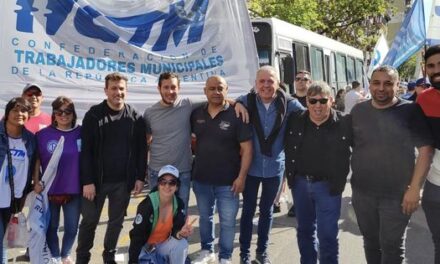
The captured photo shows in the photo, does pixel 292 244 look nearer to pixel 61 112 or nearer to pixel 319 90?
pixel 319 90

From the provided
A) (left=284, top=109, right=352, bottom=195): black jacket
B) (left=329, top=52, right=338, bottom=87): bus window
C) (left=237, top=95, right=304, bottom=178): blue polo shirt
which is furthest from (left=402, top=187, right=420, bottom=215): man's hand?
(left=329, top=52, right=338, bottom=87): bus window

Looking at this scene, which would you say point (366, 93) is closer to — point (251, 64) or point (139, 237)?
point (251, 64)

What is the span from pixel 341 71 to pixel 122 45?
1345cm

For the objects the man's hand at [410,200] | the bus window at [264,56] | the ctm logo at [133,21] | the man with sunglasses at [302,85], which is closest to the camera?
the man's hand at [410,200]

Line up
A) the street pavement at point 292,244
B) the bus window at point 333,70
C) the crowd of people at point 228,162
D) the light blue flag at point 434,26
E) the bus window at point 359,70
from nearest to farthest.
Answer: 1. the crowd of people at point 228,162
2. the street pavement at point 292,244
3. the light blue flag at point 434,26
4. the bus window at point 333,70
5. the bus window at point 359,70

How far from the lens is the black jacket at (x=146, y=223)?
4.06m

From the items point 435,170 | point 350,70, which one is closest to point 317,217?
point 435,170

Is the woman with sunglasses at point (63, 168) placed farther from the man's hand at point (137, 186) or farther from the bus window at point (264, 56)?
the bus window at point (264, 56)

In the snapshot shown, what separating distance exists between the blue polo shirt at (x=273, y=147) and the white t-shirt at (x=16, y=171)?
184cm

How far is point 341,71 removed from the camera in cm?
1688

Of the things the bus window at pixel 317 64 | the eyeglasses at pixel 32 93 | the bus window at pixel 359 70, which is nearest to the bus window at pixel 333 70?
the bus window at pixel 317 64

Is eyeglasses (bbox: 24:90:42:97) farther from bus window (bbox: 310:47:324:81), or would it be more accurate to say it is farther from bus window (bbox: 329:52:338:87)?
bus window (bbox: 329:52:338:87)

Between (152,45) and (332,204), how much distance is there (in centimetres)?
196

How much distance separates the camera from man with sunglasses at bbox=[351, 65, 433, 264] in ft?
11.7
